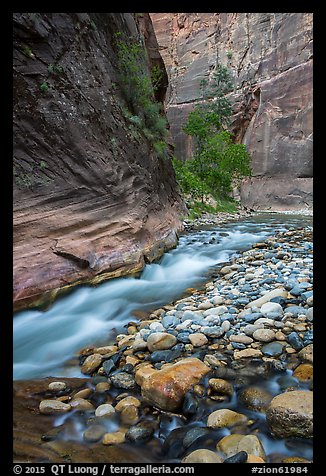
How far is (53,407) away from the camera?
1.71 metres

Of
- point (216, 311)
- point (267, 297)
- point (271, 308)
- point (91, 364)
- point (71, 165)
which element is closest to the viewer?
point (91, 364)

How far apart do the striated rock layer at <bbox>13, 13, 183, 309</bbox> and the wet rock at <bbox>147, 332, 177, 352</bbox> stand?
4.51 ft

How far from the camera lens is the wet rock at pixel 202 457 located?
1.26 meters

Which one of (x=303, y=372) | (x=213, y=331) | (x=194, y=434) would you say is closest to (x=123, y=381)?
(x=194, y=434)

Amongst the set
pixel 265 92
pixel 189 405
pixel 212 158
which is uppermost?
pixel 265 92

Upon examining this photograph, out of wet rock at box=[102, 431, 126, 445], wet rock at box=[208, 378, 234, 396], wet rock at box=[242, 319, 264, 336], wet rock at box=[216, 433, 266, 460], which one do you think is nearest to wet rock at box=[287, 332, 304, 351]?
wet rock at box=[242, 319, 264, 336]

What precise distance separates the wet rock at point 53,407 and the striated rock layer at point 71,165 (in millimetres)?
1334

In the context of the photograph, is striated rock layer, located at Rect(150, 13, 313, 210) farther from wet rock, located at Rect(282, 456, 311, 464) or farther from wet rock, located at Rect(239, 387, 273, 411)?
wet rock, located at Rect(282, 456, 311, 464)

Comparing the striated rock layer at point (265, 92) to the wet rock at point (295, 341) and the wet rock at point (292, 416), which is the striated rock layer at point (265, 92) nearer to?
the wet rock at point (295, 341)

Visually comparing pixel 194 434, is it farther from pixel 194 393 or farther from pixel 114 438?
pixel 114 438

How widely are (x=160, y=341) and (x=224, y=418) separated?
2.78 feet

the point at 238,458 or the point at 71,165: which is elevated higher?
the point at 71,165

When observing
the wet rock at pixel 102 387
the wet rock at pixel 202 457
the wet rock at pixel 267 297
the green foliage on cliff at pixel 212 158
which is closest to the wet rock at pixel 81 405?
the wet rock at pixel 102 387
